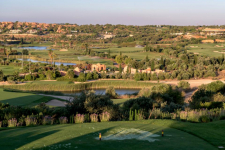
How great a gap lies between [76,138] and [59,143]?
2.92ft

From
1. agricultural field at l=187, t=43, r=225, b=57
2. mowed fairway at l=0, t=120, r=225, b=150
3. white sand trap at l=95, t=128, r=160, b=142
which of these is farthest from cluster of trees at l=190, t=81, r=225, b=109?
agricultural field at l=187, t=43, r=225, b=57

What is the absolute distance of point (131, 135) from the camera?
1117 cm

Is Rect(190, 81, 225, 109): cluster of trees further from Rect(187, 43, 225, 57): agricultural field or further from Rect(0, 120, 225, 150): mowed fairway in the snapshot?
Rect(187, 43, 225, 57): agricultural field

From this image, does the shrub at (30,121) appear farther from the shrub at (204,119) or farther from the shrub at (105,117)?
the shrub at (204,119)

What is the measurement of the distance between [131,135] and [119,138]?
66cm

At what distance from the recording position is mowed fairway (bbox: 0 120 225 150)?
960cm

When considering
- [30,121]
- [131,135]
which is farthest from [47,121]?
[131,135]

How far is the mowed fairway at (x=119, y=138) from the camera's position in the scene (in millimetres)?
9602

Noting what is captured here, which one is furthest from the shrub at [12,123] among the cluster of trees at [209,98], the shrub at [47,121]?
the cluster of trees at [209,98]

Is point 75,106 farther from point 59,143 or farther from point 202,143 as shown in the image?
point 202,143

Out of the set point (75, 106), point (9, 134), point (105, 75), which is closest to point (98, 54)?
point (105, 75)

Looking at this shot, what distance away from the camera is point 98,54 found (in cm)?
10144

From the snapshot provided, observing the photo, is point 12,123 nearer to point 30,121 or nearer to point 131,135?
point 30,121

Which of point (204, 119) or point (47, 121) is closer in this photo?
point (204, 119)
